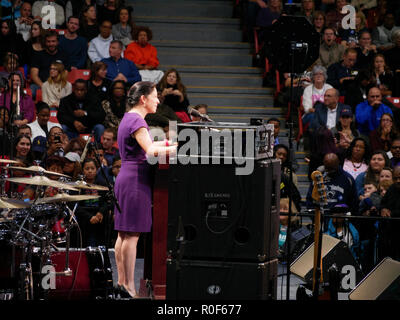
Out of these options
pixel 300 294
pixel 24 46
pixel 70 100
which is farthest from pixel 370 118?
pixel 300 294

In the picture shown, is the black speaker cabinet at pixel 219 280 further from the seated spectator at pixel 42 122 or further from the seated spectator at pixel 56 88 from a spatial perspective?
the seated spectator at pixel 56 88

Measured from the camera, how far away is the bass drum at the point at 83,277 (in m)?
5.84

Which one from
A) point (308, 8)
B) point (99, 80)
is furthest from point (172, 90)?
point (308, 8)

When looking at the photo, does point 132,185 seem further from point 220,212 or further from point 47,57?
point 47,57

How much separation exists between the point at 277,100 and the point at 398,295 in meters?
6.46

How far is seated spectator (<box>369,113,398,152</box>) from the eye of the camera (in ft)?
33.4

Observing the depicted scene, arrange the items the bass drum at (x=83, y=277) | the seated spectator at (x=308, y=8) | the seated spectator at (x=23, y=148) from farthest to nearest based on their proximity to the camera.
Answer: the seated spectator at (x=308, y=8) → the seated spectator at (x=23, y=148) → the bass drum at (x=83, y=277)

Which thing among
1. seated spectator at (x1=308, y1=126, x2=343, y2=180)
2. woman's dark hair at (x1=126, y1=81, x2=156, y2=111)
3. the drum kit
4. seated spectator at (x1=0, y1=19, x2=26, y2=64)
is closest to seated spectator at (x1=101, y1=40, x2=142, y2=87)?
seated spectator at (x1=0, y1=19, x2=26, y2=64)

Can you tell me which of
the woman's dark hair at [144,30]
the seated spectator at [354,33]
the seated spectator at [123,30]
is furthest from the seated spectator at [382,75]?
the seated spectator at [123,30]

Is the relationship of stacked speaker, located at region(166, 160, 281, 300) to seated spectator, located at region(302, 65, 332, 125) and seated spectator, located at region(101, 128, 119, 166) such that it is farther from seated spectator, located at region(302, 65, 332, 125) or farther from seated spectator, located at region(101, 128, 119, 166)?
seated spectator, located at region(302, 65, 332, 125)

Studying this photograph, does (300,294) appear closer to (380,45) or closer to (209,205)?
(209,205)

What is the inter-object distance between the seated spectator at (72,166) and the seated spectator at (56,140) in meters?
0.29

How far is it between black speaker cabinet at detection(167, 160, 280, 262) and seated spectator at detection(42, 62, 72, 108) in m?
6.09

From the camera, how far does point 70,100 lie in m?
10.4
